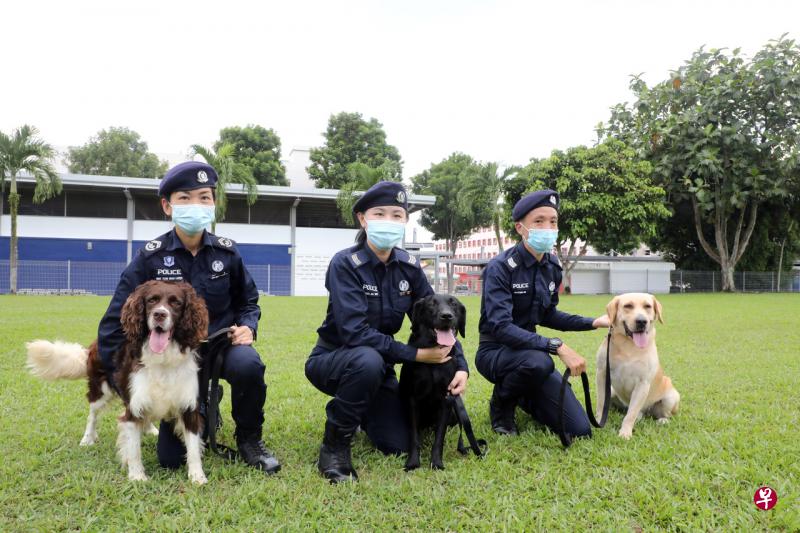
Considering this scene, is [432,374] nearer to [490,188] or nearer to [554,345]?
[554,345]

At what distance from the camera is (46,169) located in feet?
80.9

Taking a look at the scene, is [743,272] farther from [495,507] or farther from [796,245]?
[495,507]

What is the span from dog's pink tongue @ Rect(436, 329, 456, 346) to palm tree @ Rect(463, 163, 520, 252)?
29.5m

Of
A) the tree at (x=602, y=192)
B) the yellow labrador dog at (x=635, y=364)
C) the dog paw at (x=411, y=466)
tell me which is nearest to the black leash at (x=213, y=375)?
the dog paw at (x=411, y=466)

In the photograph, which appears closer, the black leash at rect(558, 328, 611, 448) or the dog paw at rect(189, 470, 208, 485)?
the dog paw at rect(189, 470, 208, 485)

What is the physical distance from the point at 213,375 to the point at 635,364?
309 centimetres

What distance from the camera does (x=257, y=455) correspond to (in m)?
3.55

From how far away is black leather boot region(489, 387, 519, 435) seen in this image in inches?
169

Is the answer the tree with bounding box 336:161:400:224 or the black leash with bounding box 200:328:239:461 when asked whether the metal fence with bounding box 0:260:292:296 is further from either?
the black leash with bounding box 200:328:239:461

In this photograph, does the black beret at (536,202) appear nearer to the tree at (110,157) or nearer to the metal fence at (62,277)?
the metal fence at (62,277)

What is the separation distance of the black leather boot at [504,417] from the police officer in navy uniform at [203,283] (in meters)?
1.76

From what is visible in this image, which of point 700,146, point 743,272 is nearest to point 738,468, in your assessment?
point 700,146

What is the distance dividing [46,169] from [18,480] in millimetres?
25897

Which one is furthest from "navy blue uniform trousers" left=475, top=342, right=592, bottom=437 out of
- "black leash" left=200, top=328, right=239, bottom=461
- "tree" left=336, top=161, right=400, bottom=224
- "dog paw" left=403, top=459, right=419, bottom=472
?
"tree" left=336, top=161, right=400, bottom=224
